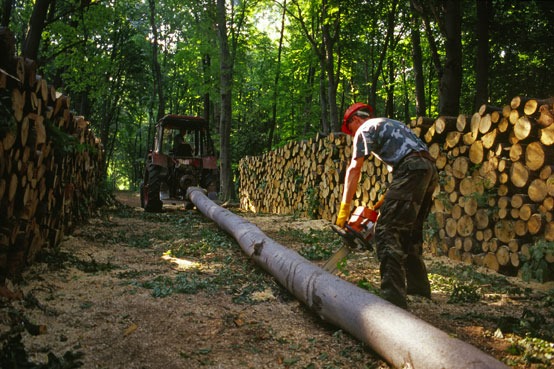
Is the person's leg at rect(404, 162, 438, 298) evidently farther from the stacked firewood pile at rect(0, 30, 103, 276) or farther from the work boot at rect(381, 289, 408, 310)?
the stacked firewood pile at rect(0, 30, 103, 276)

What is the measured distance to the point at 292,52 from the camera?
21.2 m

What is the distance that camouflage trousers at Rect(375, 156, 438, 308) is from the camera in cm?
332

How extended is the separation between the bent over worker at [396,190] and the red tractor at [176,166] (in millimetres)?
7162

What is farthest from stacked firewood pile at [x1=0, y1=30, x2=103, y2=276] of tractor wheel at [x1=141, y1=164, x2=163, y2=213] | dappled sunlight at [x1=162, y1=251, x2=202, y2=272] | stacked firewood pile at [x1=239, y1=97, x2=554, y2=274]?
stacked firewood pile at [x1=239, y1=97, x2=554, y2=274]

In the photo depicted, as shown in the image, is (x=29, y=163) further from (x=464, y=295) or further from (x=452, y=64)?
(x=452, y=64)

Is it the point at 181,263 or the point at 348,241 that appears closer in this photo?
the point at 348,241

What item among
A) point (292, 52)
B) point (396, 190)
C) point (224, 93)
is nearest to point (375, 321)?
point (396, 190)

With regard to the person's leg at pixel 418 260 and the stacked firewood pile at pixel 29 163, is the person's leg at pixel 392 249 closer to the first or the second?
the person's leg at pixel 418 260

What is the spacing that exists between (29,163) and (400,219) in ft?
11.4

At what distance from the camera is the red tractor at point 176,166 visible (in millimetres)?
10469

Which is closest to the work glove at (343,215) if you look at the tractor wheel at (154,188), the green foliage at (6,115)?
the green foliage at (6,115)

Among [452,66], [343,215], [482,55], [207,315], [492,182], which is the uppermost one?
[482,55]

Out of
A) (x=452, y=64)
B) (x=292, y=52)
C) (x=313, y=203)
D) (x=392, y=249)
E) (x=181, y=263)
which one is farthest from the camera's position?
(x=292, y=52)

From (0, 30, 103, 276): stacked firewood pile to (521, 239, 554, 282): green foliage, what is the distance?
16.0 ft
